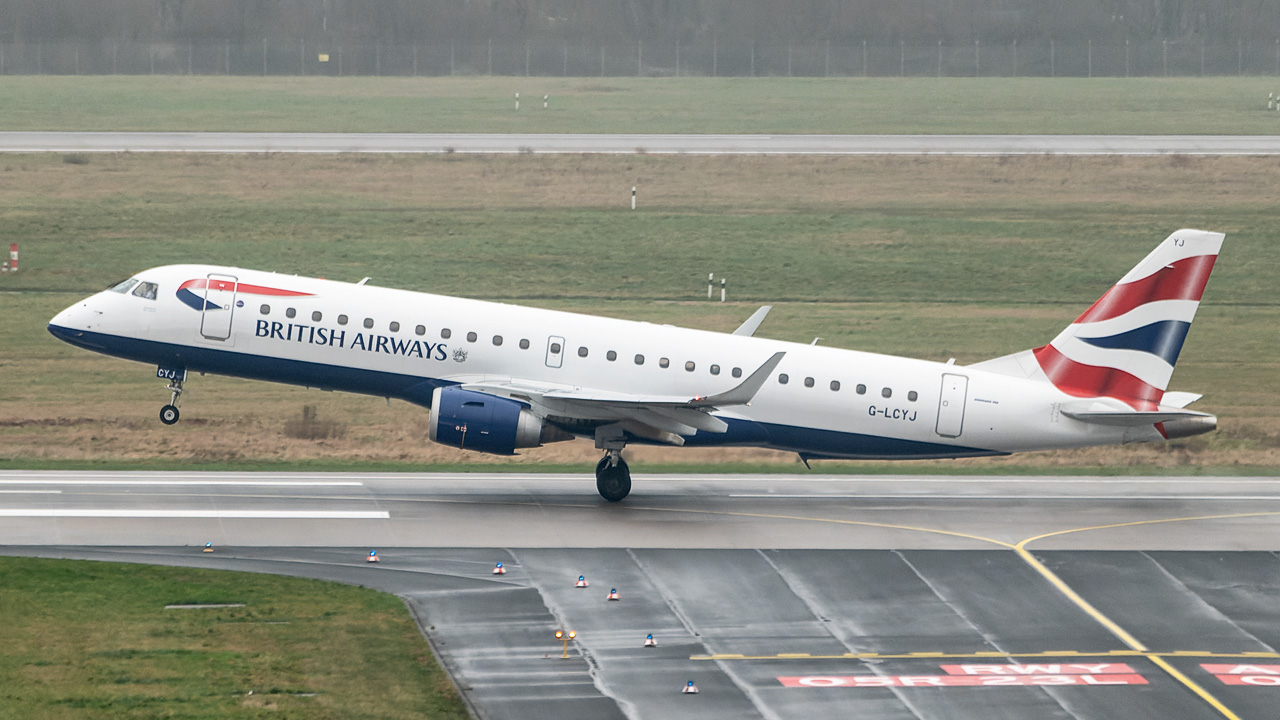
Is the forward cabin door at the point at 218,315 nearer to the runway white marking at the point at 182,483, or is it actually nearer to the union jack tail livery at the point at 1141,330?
the runway white marking at the point at 182,483

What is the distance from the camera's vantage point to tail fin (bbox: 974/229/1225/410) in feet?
118

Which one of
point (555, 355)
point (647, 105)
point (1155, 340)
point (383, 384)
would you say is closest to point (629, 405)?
point (555, 355)

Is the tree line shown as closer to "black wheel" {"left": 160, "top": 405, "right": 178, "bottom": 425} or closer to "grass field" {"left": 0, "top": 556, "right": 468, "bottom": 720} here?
"black wheel" {"left": 160, "top": 405, "right": 178, "bottom": 425}

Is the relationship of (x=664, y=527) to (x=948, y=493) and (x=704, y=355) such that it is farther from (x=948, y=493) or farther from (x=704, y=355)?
(x=948, y=493)

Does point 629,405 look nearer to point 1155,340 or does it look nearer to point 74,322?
point 1155,340

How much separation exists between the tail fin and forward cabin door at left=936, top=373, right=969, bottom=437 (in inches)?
68.8

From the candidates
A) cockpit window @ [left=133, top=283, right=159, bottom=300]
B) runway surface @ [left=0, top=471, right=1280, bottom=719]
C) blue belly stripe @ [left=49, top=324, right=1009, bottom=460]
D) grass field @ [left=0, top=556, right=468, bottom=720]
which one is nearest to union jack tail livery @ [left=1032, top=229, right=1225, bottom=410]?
blue belly stripe @ [left=49, top=324, right=1009, bottom=460]

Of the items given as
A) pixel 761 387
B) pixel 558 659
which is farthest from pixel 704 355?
pixel 558 659

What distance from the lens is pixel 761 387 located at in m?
35.3

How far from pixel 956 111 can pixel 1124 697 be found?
82178 mm

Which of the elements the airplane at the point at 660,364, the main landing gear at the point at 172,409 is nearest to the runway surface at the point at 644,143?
the main landing gear at the point at 172,409

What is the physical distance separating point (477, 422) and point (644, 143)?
54.0 m

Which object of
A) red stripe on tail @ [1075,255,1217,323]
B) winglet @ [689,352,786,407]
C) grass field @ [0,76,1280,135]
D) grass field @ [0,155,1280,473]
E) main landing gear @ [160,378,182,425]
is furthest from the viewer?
grass field @ [0,76,1280,135]

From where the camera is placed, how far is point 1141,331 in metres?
36.3
